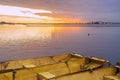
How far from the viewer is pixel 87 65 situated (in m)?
7.63

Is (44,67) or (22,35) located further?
(22,35)

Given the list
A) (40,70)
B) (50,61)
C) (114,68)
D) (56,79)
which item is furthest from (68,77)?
(50,61)

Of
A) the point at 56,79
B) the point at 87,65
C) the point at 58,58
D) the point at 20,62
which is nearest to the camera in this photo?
the point at 56,79

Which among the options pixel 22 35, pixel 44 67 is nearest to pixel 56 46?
pixel 44 67

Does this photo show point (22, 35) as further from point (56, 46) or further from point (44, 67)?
point (44, 67)

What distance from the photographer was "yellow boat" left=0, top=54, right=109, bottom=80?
559cm

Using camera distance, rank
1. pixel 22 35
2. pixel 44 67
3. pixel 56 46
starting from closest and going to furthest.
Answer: pixel 44 67 < pixel 56 46 < pixel 22 35

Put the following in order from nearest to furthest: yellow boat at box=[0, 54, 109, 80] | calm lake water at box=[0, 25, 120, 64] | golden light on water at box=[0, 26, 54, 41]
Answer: yellow boat at box=[0, 54, 109, 80], calm lake water at box=[0, 25, 120, 64], golden light on water at box=[0, 26, 54, 41]

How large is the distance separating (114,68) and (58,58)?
2584mm

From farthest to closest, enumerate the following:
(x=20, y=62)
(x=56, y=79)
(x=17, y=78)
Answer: (x=20, y=62) → (x=17, y=78) → (x=56, y=79)

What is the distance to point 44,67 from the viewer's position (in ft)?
20.5

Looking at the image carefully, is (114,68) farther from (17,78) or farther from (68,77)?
(17,78)

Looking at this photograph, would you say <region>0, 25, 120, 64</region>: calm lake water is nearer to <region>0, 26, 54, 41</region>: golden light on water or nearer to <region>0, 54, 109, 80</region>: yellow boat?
<region>0, 26, 54, 41</region>: golden light on water

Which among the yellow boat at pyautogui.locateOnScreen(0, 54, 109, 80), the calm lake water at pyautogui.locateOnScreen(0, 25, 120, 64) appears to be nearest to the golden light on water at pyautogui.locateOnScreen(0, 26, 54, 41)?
the calm lake water at pyautogui.locateOnScreen(0, 25, 120, 64)
